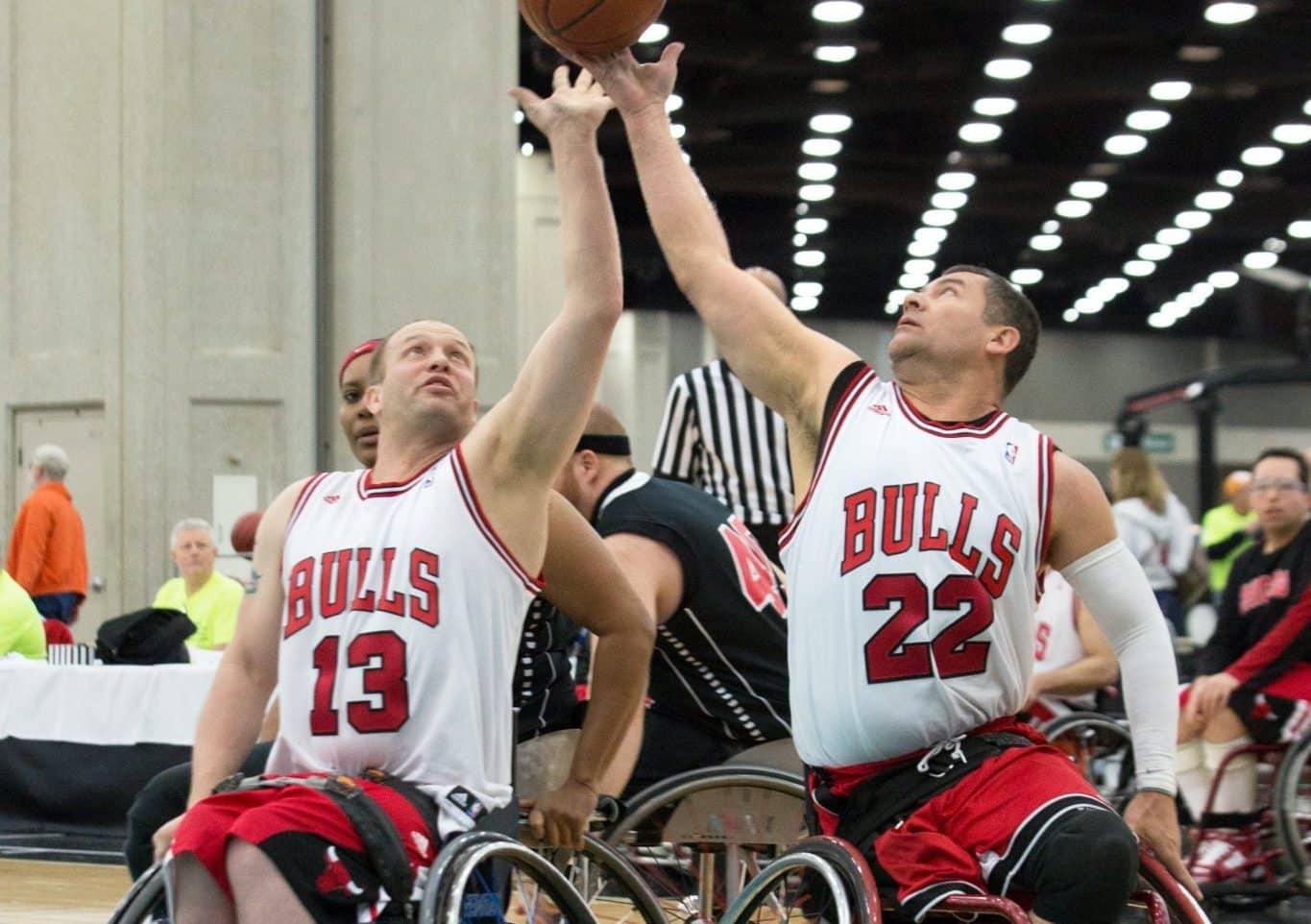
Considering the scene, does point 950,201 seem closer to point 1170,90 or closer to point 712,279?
point 1170,90

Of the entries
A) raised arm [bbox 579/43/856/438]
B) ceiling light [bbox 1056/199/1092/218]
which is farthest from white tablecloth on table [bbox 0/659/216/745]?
ceiling light [bbox 1056/199/1092/218]

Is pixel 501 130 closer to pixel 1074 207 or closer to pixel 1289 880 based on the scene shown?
pixel 1289 880

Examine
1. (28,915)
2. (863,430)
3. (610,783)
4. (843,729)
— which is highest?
(863,430)

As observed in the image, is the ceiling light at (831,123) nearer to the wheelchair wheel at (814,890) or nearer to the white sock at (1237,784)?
the white sock at (1237,784)

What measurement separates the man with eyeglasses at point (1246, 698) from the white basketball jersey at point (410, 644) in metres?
3.56

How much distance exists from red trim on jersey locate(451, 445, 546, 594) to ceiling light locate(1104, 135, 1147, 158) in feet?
48.2

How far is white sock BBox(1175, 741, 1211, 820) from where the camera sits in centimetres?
634

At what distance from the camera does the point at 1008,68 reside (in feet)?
48.4

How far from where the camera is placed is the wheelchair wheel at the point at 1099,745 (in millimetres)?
6742

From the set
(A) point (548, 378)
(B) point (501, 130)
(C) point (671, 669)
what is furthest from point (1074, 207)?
(A) point (548, 378)

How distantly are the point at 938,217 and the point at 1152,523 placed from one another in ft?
39.8

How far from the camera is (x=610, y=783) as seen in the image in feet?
14.1

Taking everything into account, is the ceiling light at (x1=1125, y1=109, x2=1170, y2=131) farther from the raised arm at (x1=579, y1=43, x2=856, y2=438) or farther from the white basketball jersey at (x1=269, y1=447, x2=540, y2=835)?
the white basketball jersey at (x1=269, y1=447, x2=540, y2=835)

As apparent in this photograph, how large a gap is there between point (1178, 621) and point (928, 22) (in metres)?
5.57
